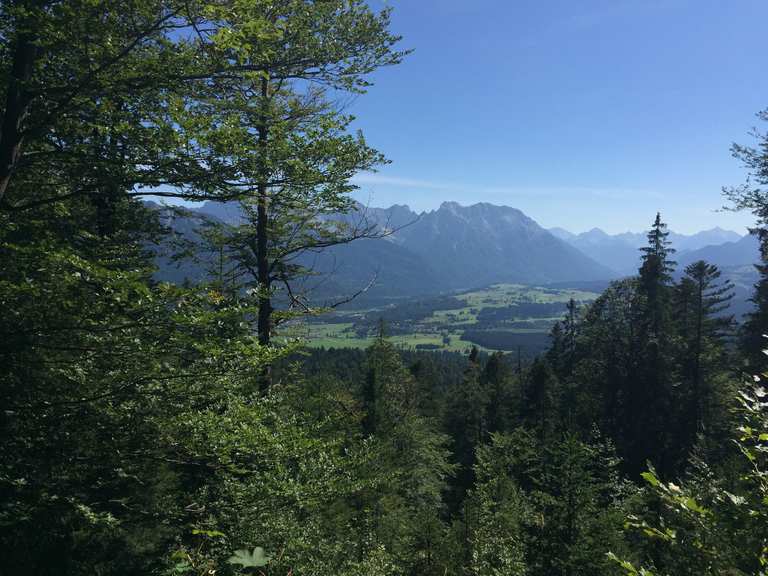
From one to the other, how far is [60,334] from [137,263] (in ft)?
11.2

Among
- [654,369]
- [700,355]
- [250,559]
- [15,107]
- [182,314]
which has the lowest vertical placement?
[654,369]

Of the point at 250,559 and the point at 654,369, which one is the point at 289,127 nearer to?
the point at 250,559

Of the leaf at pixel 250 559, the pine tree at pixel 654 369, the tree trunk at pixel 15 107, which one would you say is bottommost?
the pine tree at pixel 654 369

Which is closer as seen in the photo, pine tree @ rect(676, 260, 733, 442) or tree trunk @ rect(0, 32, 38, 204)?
tree trunk @ rect(0, 32, 38, 204)

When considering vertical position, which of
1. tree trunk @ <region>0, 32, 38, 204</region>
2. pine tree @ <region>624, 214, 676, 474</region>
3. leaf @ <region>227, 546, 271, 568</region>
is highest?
tree trunk @ <region>0, 32, 38, 204</region>

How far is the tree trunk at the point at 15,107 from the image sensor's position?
17.4 feet

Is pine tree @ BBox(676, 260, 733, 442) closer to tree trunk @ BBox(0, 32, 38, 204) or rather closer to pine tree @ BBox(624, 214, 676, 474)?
pine tree @ BBox(624, 214, 676, 474)

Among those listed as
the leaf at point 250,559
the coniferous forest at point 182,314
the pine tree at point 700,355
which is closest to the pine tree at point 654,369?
the pine tree at point 700,355

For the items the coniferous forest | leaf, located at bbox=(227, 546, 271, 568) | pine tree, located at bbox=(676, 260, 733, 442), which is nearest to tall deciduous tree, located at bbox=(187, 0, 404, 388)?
the coniferous forest

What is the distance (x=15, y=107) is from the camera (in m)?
5.40

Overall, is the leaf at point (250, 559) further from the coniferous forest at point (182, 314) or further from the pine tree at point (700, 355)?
the pine tree at point (700, 355)

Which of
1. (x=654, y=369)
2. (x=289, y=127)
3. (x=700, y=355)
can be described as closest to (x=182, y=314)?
(x=289, y=127)

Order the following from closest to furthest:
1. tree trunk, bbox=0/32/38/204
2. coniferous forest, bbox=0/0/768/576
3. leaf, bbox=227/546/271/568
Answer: leaf, bbox=227/546/271/568 → coniferous forest, bbox=0/0/768/576 → tree trunk, bbox=0/32/38/204

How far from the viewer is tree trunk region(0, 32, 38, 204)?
5.32 metres
